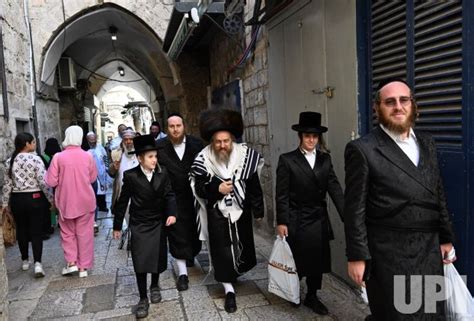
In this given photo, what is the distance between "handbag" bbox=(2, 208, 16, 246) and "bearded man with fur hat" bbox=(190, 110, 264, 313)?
2.61 meters

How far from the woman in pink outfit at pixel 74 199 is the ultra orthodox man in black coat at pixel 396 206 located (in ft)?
10.3

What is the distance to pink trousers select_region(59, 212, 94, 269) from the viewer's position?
4.31 m

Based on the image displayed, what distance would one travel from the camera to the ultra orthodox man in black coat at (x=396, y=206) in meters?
1.99

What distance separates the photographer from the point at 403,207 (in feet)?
6.52

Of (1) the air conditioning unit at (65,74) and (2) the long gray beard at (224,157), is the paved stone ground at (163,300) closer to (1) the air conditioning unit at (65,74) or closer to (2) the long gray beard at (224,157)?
(2) the long gray beard at (224,157)

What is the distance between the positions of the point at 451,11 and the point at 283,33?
2.56 m

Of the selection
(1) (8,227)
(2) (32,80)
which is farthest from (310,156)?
(2) (32,80)

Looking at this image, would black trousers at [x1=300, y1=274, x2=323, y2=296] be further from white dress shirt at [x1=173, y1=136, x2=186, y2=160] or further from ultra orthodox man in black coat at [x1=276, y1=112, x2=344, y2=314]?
white dress shirt at [x1=173, y1=136, x2=186, y2=160]

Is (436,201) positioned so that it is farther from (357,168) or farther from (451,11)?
(451,11)

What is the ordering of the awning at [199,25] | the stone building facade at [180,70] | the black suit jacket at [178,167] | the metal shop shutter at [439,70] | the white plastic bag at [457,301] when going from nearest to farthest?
the white plastic bag at [457,301] < the metal shop shutter at [439,70] < the black suit jacket at [178,167] < the stone building facade at [180,70] < the awning at [199,25]

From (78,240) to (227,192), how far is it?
81.3 inches

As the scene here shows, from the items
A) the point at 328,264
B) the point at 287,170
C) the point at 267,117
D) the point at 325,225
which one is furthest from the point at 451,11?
the point at 267,117

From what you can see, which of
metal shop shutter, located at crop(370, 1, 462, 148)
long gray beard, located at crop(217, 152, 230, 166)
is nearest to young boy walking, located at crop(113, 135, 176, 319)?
long gray beard, located at crop(217, 152, 230, 166)

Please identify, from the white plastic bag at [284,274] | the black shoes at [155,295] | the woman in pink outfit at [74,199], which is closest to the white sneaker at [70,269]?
the woman in pink outfit at [74,199]
